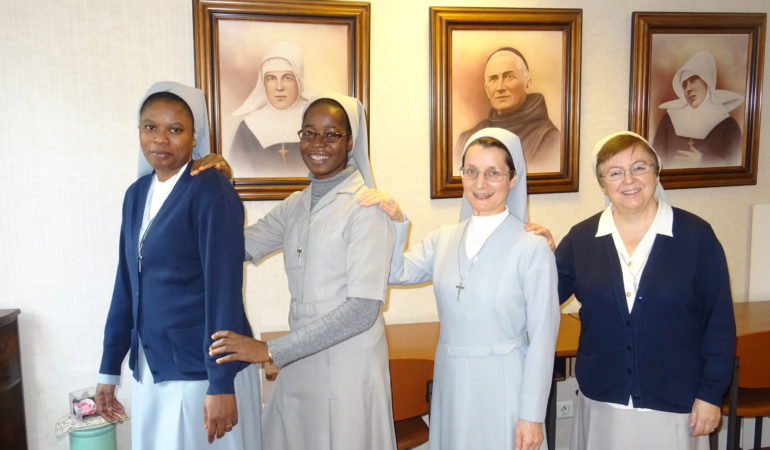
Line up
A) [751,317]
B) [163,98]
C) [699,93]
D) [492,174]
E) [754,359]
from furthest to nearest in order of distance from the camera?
[699,93] → [751,317] → [754,359] → [492,174] → [163,98]

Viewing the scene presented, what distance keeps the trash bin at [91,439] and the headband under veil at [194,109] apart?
1580mm

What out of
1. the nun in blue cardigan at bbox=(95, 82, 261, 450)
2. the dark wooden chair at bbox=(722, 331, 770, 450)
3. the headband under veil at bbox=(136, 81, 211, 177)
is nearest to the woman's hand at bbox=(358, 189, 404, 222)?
the nun in blue cardigan at bbox=(95, 82, 261, 450)

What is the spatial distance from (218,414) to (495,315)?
82 centimetres

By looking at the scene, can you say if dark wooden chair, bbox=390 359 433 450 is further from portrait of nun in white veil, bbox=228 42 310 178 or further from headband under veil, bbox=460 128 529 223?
portrait of nun in white veil, bbox=228 42 310 178

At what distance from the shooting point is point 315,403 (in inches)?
72.6

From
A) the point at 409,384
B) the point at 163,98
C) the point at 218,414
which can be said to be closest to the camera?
the point at 218,414

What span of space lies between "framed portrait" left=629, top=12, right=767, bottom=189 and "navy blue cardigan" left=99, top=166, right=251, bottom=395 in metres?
2.68

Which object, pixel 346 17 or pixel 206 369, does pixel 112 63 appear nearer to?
pixel 346 17

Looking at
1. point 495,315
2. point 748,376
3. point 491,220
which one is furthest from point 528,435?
point 748,376

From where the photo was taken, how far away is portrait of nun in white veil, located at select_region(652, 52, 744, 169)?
3.49 meters

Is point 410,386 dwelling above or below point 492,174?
below

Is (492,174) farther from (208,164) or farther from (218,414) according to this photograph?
(218,414)

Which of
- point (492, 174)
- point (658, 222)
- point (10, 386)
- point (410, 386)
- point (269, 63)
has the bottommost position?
point (10, 386)

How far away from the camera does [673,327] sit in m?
1.85
